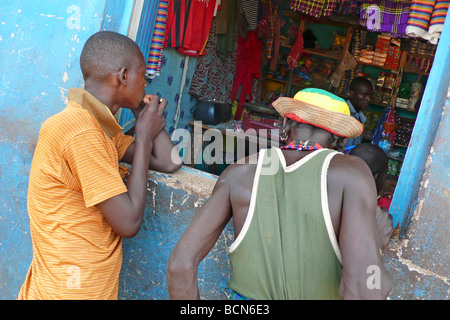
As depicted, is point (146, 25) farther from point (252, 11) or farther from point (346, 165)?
point (252, 11)

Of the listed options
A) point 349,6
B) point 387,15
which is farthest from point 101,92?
point 349,6

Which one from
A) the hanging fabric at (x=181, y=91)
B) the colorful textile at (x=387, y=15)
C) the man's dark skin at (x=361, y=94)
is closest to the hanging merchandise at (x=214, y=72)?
the hanging fabric at (x=181, y=91)

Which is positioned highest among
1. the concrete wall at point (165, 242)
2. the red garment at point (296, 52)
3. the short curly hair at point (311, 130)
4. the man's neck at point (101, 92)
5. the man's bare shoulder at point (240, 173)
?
the red garment at point (296, 52)

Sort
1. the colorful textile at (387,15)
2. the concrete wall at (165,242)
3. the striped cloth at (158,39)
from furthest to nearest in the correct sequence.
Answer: the colorful textile at (387,15), the striped cloth at (158,39), the concrete wall at (165,242)

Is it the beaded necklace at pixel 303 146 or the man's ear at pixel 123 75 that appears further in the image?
the man's ear at pixel 123 75

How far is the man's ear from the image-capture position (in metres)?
1.97

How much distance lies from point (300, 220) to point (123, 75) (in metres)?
1.08

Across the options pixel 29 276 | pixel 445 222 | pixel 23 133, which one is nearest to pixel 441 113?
pixel 445 222

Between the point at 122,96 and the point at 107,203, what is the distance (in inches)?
21.0

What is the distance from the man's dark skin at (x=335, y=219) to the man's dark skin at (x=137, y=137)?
0.38m

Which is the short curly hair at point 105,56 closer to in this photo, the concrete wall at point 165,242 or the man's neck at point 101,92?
the man's neck at point 101,92

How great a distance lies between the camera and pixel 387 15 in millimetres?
4301

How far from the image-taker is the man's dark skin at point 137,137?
6.05 feet
